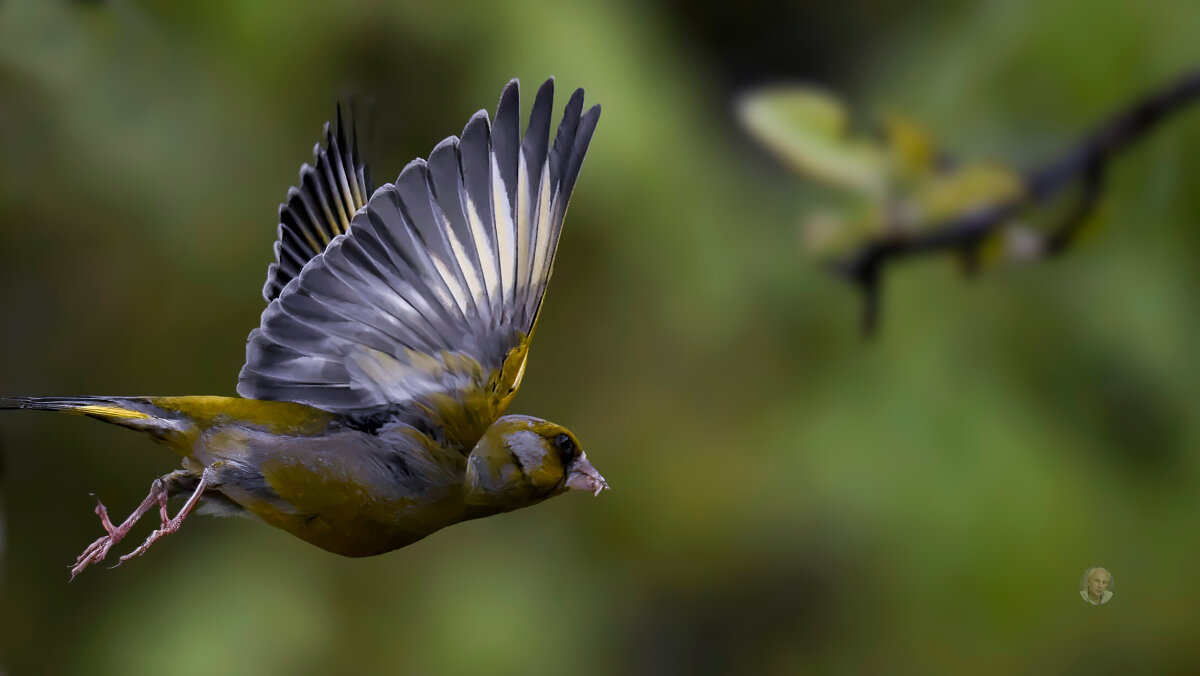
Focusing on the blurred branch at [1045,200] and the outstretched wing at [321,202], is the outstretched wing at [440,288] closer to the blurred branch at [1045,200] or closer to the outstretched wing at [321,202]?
the outstretched wing at [321,202]

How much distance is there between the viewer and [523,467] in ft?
2.37

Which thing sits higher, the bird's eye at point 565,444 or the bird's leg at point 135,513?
the bird's eye at point 565,444

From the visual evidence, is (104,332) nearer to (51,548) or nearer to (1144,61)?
(51,548)

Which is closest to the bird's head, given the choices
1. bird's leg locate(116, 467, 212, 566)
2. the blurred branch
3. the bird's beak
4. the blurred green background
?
the bird's beak

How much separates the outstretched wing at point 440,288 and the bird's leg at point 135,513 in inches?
3.9

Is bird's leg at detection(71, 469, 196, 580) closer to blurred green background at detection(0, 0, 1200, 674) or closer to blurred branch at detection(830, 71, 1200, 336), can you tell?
blurred green background at detection(0, 0, 1200, 674)

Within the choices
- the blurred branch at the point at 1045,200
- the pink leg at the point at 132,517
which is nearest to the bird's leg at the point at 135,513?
the pink leg at the point at 132,517

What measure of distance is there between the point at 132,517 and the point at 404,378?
201 millimetres

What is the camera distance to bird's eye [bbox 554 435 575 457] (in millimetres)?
738

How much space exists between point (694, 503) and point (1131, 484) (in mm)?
802

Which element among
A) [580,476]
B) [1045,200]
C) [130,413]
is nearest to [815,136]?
[1045,200]

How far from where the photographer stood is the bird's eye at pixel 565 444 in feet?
Result: 2.42

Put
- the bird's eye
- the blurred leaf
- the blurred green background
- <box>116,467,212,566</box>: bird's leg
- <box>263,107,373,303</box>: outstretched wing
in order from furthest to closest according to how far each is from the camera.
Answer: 1. the blurred leaf
2. the blurred green background
3. <box>263,107,373,303</box>: outstretched wing
4. the bird's eye
5. <box>116,467,212,566</box>: bird's leg

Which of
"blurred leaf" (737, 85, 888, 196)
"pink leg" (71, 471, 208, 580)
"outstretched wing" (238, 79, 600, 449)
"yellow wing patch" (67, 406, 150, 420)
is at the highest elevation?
"blurred leaf" (737, 85, 888, 196)
